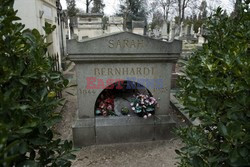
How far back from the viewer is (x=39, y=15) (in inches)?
215

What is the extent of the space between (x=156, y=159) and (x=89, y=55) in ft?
6.55

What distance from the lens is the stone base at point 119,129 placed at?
127 inches

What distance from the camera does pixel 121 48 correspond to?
2.92 meters

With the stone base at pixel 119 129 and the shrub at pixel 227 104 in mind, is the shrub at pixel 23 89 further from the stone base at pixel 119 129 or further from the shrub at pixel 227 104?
the stone base at pixel 119 129

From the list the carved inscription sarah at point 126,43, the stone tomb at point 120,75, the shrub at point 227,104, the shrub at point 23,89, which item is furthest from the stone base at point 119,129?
the shrub at point 23,89

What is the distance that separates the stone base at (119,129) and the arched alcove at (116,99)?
0.15m

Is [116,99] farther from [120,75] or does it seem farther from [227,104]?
[227,104]

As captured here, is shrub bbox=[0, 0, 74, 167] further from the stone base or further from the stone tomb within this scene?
the stone base

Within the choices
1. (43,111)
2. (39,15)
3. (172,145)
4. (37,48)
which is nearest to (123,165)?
(172,145)

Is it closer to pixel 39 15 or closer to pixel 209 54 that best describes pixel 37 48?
pixel 209 54

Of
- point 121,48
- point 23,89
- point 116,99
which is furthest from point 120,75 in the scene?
point 23,89

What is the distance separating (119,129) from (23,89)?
2308 millimetres

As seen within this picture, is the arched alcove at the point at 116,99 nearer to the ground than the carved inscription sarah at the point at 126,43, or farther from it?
nearer to the ground

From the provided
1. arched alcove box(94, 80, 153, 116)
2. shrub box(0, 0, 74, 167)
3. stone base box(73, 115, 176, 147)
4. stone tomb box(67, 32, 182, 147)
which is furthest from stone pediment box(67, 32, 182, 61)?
shrub box(0, 0, 74, 167)
